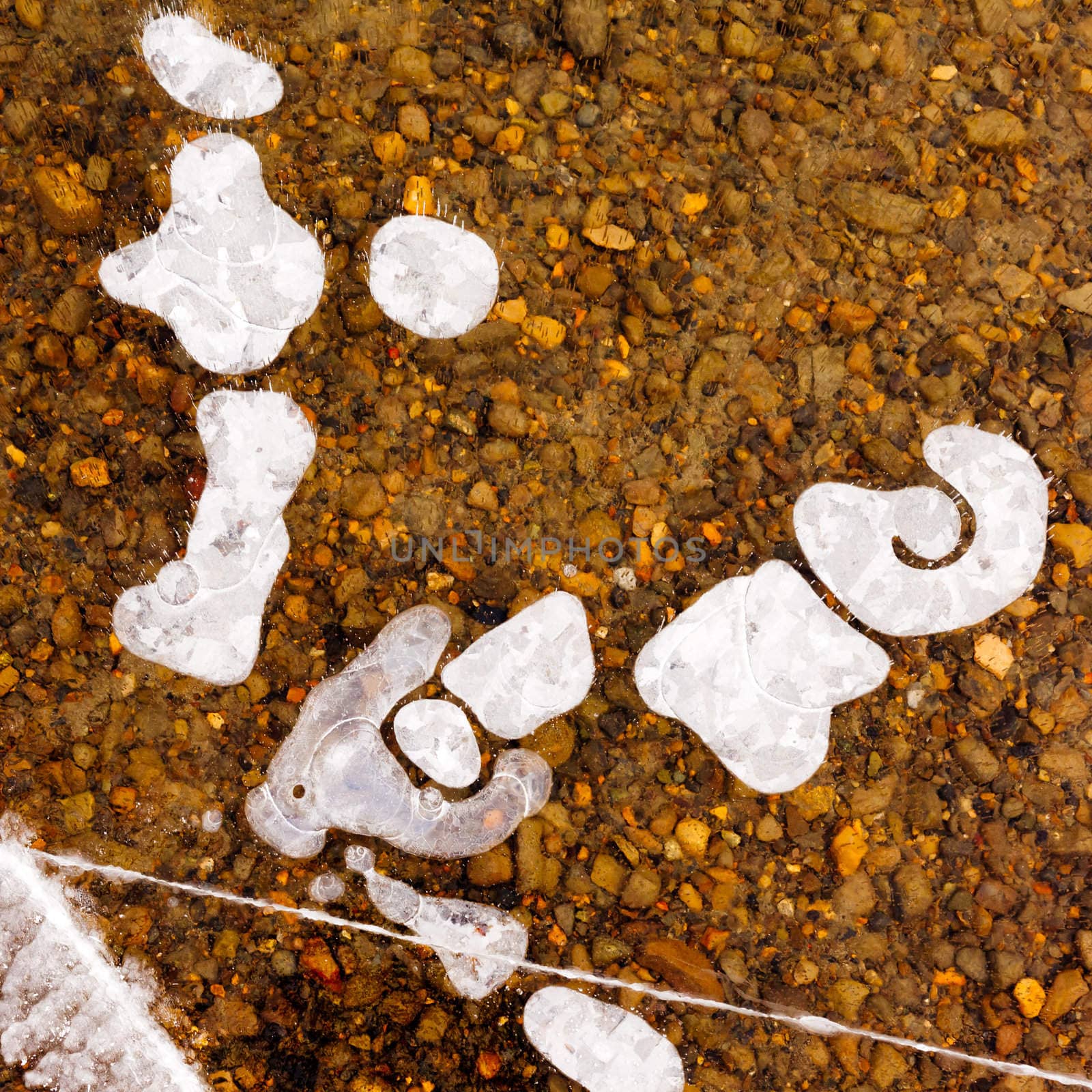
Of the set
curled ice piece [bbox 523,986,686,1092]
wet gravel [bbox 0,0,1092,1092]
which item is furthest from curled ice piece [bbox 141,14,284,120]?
curled ice piece [bbox 523,986,686,1092]

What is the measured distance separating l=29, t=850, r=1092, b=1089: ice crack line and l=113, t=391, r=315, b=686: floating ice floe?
0.36 meters

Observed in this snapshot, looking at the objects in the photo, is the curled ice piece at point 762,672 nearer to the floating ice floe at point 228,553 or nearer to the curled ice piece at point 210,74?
the floating ice floe at point 228,553

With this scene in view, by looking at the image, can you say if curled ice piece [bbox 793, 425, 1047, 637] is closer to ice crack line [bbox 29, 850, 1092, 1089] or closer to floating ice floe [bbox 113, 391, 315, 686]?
ice crack line [bbox 29, 850, 1092, 1089]

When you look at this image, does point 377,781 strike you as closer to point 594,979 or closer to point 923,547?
point 594,979

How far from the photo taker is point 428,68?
1.59m

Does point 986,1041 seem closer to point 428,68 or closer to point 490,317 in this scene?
point 490,317

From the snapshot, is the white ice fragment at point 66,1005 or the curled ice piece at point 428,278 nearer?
the white ice fragment at point 66,1005

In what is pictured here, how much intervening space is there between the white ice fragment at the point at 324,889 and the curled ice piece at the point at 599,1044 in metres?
0.39

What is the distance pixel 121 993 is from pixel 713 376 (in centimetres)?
149

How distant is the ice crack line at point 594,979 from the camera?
150 centimetres

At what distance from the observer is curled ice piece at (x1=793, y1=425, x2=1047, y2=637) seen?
5.15 ft

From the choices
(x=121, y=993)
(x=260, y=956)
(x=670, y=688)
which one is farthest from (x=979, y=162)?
(x=121, y=993)

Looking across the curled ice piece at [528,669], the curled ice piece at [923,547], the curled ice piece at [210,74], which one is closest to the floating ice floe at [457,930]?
the curled ice piece at [528,669]

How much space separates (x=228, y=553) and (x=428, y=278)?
0.61 m
